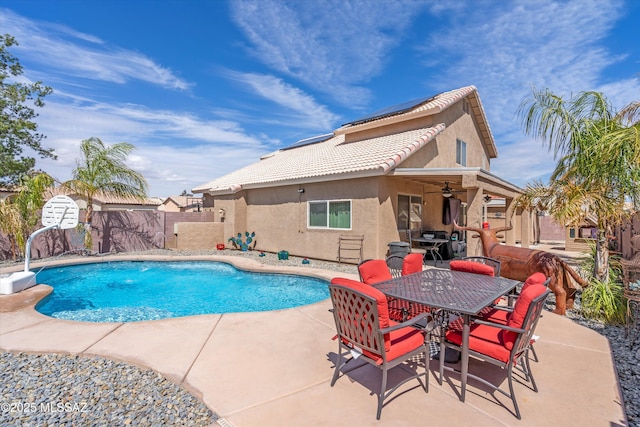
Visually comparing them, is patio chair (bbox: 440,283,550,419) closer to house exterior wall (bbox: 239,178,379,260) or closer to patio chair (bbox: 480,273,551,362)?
patio chair (bbox: 480,273,551,362)

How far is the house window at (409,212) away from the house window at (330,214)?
216 centimetres

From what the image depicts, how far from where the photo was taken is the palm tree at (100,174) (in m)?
14.4

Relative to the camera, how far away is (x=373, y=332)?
3.05 m

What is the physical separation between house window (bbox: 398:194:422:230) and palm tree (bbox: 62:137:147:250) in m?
13.8

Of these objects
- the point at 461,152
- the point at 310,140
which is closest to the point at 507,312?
the point at 461,152

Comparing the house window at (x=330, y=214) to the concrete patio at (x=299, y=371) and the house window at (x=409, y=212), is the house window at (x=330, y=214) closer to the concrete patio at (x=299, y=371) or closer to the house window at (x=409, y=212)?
the house window at (x=409, y=212)

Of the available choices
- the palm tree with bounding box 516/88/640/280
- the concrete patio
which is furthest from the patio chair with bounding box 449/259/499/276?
the palm tree with bounding box 516/88/640/280

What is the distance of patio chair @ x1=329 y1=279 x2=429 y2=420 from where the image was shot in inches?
118

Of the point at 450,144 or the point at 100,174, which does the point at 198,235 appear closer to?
the point at 100,174

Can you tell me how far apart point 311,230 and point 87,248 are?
1080 centimetres

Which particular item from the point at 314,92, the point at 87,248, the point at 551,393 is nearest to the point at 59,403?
the point at 551,393

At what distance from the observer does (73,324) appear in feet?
18.0

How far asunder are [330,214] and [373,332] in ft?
32.3

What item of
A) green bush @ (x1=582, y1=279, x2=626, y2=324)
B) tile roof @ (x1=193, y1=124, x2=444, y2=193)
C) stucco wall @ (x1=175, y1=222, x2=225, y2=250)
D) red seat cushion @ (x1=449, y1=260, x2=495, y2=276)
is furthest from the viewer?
stucco wall @ (x1=175, y1=222, x2=225, y2=250)
